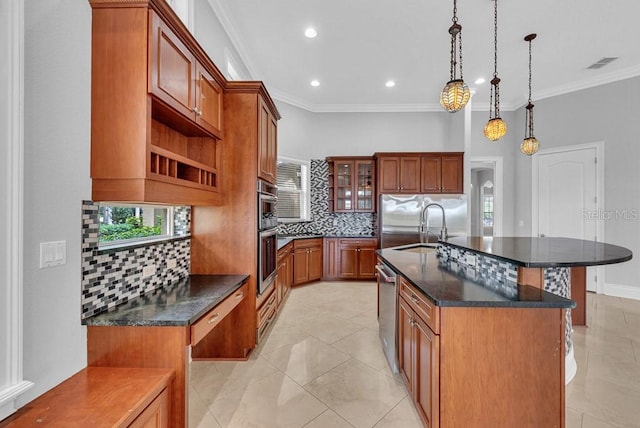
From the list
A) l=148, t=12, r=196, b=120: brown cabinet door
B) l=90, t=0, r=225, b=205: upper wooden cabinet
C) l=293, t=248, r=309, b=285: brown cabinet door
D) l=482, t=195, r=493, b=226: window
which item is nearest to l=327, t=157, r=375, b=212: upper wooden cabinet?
l=293, t=248, r=309, b=285: brown cabinet door

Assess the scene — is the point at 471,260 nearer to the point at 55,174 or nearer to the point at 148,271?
the point at 148,271

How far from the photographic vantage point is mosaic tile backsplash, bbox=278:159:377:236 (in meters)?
5.44

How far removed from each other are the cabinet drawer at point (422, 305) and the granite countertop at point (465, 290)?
5cm

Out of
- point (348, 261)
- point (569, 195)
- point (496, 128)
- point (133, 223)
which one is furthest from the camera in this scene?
point (348, 261)

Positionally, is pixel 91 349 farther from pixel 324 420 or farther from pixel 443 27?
pixel 443 27

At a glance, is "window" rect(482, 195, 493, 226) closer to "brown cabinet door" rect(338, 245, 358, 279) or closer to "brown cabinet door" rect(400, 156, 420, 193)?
"brown cabinet door" rect(400, 156, 420, 193)

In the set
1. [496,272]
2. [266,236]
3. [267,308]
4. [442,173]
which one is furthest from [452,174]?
[267,308]

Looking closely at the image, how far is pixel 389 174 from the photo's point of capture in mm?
5027

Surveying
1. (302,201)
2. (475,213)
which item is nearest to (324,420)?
(302,201)

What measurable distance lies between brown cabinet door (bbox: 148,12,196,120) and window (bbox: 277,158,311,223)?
3.10 meters

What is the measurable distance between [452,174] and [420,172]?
22.3 inches

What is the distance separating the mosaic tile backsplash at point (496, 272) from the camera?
1.77 m

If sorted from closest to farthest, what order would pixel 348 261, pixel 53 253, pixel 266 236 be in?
pixel 53 253 < pixel 266 236 < pixel 348 261

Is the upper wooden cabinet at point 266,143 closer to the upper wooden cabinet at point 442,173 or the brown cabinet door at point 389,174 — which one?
the brown cabinet door at point 389,174
